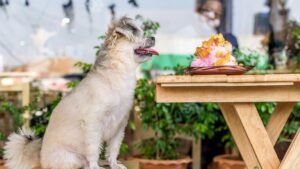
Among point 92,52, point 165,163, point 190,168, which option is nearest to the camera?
point 165,163

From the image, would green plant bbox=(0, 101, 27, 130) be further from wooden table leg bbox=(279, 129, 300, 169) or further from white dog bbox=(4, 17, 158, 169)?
wooden table leg bbox=(279, 129, 300, 169)

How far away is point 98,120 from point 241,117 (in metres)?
0.62

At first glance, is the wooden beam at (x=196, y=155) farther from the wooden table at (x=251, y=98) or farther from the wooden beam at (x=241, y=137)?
the wooden table at (x=251, y=98)

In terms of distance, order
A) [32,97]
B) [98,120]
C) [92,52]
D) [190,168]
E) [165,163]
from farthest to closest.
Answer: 1. [92,52]
2. [32,97]
3. [190,168]
4. [165,163]
5. [98,120]

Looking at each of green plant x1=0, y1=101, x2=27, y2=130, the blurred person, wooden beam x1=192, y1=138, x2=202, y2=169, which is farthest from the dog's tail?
the blurred person

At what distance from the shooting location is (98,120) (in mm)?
2320

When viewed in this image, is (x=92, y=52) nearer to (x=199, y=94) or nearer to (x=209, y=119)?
(x=209, y=119)

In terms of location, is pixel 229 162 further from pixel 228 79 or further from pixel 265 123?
pixel 228 79

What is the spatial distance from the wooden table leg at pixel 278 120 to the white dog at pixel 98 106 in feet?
2.25

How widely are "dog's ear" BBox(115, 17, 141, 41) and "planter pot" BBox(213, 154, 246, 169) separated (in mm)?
1497

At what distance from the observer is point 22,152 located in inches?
100

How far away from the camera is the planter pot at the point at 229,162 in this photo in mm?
3537

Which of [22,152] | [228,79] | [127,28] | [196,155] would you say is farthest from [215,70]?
[196,155]

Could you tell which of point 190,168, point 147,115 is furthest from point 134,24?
point 190,168
